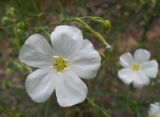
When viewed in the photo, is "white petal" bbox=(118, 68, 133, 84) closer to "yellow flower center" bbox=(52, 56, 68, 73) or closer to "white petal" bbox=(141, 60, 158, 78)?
"white petal" bbox=(141, 60, 158, 78)

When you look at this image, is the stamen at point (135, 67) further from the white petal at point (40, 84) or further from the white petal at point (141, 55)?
the white petal at point (40, 84)

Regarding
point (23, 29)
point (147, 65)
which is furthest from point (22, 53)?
point (147, 65)

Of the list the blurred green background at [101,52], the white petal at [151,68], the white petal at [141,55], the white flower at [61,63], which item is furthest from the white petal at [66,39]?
the white petal at [141,55]

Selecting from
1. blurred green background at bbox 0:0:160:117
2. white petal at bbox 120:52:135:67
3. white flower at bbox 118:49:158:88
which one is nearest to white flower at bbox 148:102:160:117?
blurred green background at bbox 0:0:160:117

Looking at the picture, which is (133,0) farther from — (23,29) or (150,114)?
(23,29)

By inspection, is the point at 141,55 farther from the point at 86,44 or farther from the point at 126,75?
the point at 86,44
